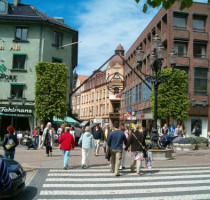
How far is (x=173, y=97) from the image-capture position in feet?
100

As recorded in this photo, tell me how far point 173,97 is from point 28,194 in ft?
81.2

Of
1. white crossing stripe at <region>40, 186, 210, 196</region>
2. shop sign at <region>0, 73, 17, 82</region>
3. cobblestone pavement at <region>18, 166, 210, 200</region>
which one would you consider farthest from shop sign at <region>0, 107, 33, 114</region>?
white crossing stripe at <region>40, 186, 210, 196</region>

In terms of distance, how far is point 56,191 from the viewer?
786 cm

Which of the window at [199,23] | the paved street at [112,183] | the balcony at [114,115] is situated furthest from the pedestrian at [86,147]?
the balcony at [114,115]

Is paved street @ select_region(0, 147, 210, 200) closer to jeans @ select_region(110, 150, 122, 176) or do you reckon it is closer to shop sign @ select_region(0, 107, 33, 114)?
jeans @ select_region(110, 150, 122, 176)

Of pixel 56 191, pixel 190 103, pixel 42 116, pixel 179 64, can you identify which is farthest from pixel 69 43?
pixel 56 191

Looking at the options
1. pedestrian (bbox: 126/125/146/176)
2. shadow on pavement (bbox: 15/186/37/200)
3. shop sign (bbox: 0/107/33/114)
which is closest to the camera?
shadow on pavement (bbox: 15/186/37/200)

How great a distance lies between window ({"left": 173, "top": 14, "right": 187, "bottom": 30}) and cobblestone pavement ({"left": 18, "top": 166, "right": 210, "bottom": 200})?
26.7m

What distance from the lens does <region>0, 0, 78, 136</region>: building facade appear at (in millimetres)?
29391

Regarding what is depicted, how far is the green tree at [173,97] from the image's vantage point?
100 ft

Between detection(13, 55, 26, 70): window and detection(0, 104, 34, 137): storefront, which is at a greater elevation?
detection(13, 55, 26, 70): window

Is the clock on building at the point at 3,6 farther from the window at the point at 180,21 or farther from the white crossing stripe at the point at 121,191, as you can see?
the white crossing stripe at the point at 121,191

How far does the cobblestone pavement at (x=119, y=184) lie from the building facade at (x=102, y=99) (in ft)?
143

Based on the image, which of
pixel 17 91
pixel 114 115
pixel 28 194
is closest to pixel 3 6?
pixel 17 91
